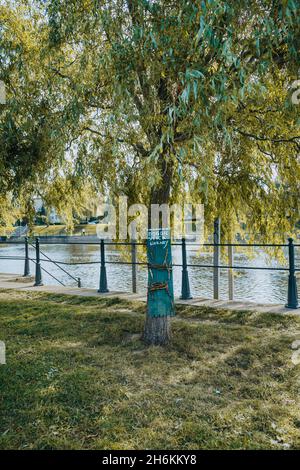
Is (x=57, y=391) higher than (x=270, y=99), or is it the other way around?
(x=270, y=99)

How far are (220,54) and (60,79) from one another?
8.98 feet

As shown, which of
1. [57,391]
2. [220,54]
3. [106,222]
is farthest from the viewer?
[106,222]

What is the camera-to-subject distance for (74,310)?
24.0ft

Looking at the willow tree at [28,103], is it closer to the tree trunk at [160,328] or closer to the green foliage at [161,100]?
the green foliage at [161,100]

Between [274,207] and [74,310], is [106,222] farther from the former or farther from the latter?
[274,207]

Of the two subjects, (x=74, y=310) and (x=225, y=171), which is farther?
(x=74, y=310)

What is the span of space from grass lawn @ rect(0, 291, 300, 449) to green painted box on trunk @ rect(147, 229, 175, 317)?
0.49 m

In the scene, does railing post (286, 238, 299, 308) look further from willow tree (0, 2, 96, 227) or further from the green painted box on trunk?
willow tree (0, 2, 96, 227)

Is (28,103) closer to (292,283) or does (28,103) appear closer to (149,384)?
(149,384)

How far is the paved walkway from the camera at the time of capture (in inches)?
274

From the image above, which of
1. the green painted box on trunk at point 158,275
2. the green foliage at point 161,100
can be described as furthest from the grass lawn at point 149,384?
the green foliage at point 161,100

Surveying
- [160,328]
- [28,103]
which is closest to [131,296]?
[160,328]
